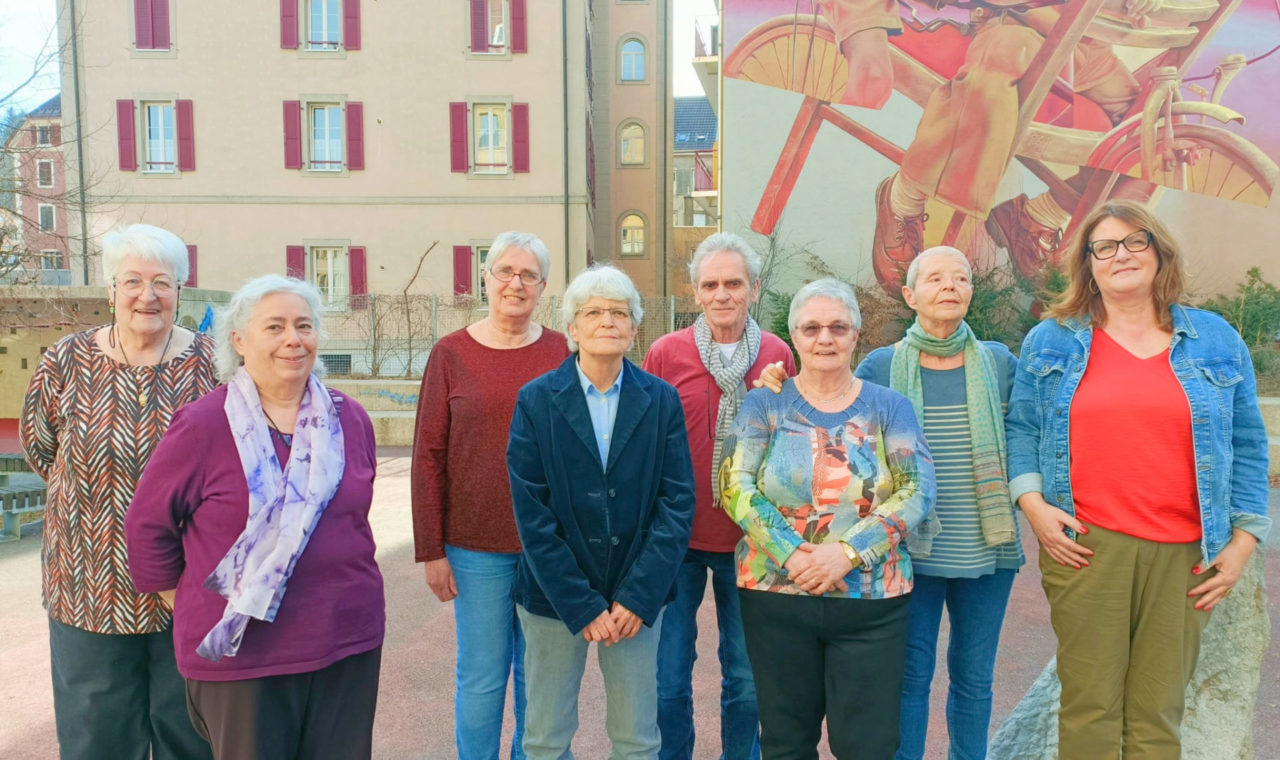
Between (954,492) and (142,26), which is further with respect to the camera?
(142,26)

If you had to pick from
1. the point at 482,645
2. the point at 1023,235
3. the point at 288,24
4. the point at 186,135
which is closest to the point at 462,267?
the point at 288,24

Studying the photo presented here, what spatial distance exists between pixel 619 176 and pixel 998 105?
13.9 metres

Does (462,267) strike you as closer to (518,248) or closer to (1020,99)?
(1020,99)

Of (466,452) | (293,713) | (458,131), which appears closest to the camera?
(293,713)

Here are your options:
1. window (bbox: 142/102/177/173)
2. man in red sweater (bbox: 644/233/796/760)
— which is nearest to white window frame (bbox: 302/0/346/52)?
window (bbox: 142/102/177/173)

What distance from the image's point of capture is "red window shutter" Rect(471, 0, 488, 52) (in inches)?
856

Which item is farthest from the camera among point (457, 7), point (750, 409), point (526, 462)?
point (457, 7)

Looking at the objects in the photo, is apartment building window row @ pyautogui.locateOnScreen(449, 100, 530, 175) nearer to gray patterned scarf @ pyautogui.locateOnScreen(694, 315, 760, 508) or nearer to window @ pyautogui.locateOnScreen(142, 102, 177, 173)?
window @ pyautogui.locateOnScreen(142, 102, 177, 173)

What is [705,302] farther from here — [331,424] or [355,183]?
[355,183]

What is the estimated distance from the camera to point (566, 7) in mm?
21812

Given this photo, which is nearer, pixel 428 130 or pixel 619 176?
pixel 428 130

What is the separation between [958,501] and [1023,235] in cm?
1871

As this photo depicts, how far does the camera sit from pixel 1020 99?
18812 mm

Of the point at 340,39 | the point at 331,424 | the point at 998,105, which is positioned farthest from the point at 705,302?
the point at 340,39
